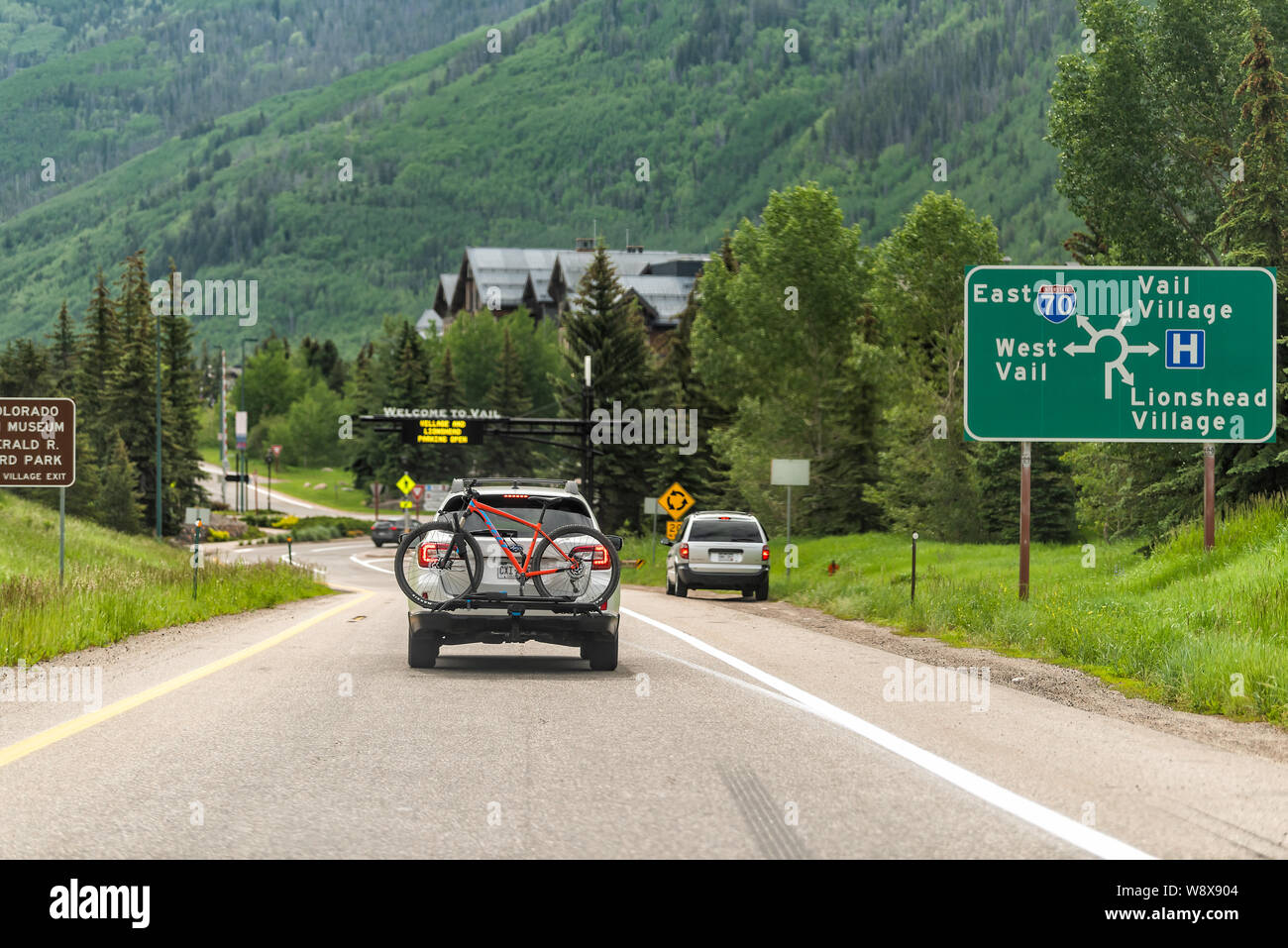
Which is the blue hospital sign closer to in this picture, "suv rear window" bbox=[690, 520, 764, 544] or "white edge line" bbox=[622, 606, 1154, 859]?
"white edge line" bbox=[622, 606, 1154, 859]

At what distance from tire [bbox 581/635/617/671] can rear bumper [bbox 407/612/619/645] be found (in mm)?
316

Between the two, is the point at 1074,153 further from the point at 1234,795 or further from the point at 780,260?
the point at 1234,795

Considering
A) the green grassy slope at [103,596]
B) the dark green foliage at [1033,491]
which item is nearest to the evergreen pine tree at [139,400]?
the green grassy slope at [103,596]

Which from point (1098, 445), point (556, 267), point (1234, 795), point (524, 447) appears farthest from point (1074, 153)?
point (556, 267)

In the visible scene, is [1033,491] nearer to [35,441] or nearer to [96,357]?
[35,441]

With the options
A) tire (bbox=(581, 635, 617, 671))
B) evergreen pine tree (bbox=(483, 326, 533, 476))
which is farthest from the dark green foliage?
evergreen pine tree (bbox=(483, 326, 533, 476))

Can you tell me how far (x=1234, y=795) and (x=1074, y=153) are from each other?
41.7 metres

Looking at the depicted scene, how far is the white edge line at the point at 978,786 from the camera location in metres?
6.33

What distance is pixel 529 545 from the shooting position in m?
13.7

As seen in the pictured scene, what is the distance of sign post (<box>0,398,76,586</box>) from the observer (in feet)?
71.1

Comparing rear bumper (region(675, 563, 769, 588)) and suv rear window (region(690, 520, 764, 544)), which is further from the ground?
suv rear window (region(690, 520, 764, 544))

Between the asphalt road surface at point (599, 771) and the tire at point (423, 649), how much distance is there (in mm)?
130

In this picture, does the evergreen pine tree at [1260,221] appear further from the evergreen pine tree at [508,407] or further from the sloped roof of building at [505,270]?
the sloped roof of building at [505,270]

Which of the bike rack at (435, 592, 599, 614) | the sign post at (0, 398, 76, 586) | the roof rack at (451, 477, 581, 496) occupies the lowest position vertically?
the bike rack at (435, 592, 599, 614)
